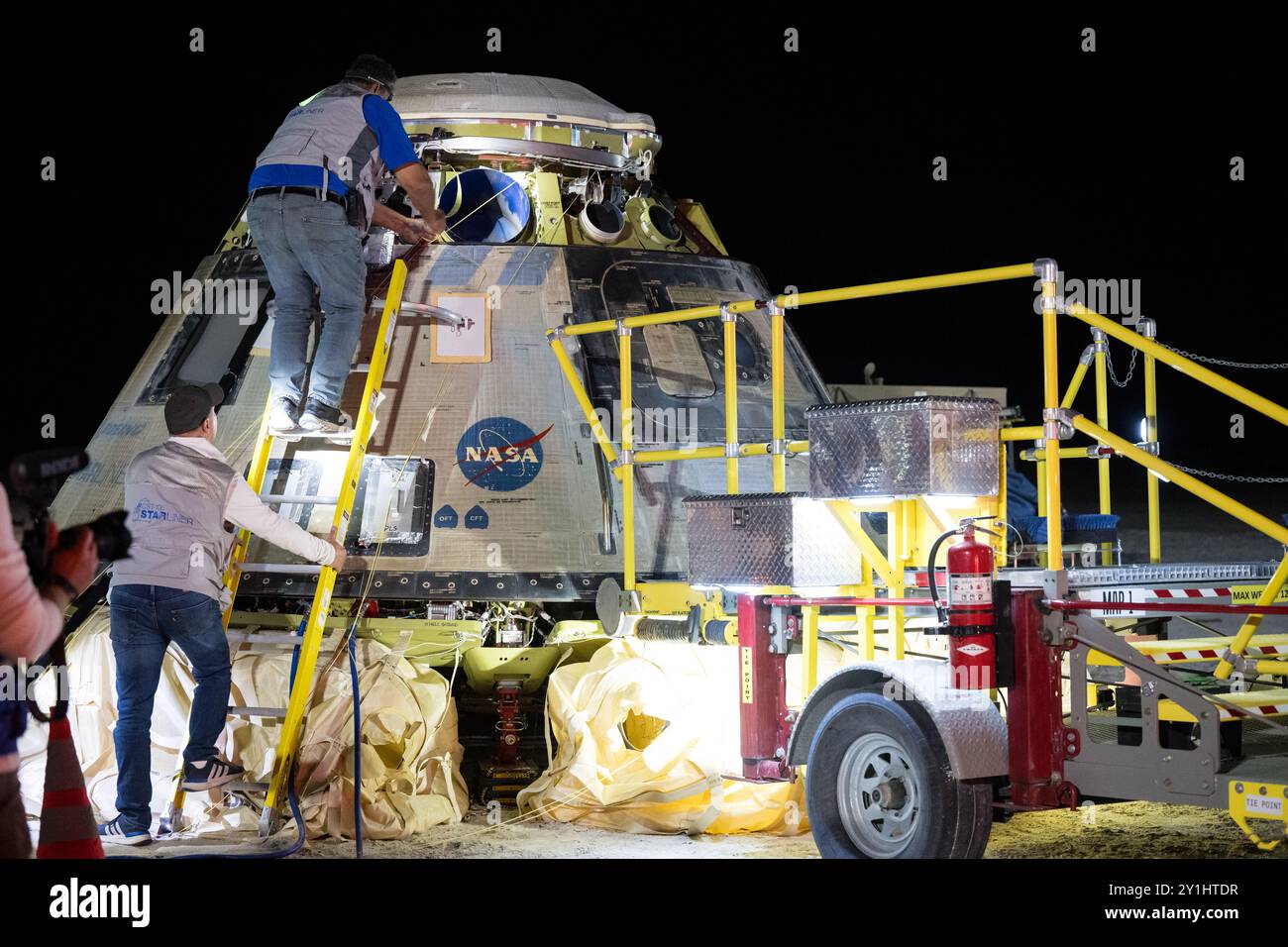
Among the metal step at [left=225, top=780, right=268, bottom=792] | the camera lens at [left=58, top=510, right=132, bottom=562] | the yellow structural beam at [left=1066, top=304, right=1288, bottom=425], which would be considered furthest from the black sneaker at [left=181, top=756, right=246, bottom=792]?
the yellow structural beam at [left=1066, top=304, right=1288, bottom=425]

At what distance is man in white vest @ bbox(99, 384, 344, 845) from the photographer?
685 centimetres

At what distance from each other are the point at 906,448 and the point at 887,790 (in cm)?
134

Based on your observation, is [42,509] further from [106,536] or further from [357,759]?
[357,759]

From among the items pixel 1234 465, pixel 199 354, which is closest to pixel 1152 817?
pixel 199 354

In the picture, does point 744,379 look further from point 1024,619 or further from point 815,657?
point 1024,619

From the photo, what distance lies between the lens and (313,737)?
7633 mm

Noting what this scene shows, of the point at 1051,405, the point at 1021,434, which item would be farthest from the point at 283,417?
the point at 1051,405

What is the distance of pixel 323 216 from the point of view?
7.71m

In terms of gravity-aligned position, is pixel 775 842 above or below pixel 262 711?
below

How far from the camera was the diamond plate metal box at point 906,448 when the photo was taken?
6320 millimetres

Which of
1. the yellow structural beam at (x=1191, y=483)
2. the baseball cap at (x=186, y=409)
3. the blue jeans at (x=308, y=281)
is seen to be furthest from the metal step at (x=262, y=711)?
the yellow structural beam at (x=1191, y=483)

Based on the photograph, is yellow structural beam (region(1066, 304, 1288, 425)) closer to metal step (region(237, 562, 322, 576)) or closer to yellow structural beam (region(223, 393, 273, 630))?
metal step (region(237, 562, 322, 576))

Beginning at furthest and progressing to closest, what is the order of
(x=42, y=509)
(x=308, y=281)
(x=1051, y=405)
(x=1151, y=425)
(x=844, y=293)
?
1. (x=1151, y=425)
2. (x=308, y=281)
3. (x=844, y=293)
4. (x=1051, y=405)
5. (x=42, y=509)

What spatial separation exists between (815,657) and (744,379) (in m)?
3.07
